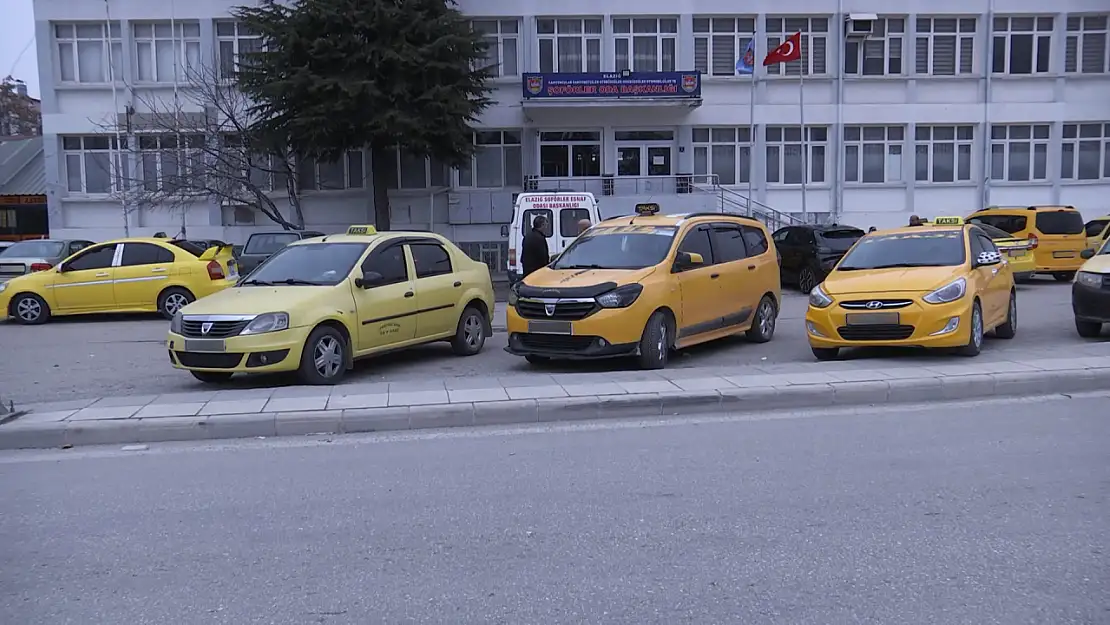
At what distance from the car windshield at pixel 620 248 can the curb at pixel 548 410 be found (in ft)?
9.45

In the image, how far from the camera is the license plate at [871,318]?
11.0m

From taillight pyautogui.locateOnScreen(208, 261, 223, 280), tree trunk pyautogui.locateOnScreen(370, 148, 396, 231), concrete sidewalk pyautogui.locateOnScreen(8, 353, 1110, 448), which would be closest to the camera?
concrete sidewalk pyautogui.locateOnScreen(8, 353, 1110, 448)

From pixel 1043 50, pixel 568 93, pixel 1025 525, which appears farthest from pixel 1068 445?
pixel 1043 50

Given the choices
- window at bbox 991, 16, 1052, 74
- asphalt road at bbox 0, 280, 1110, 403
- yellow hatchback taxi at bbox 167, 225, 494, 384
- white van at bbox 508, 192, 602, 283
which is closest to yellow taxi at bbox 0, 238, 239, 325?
asphalt road at bbox 0, 280, 1110, 403

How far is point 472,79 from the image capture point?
2830 cm

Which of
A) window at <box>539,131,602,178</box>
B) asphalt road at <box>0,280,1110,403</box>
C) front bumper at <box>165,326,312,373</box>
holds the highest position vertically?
window at <box>539,131,602,178</box>

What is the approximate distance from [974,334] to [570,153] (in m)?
23.1

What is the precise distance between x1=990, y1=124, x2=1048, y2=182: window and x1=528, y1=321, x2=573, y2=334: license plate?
28046mm

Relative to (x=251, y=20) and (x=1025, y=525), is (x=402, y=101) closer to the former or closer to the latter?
(x=251, y=20)

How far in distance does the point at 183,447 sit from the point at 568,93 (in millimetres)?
24443

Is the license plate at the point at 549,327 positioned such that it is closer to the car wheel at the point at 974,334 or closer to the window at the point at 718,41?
the car wheel at the point at 974,334

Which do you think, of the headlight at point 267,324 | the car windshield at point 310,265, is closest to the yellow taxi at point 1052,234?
the car windshield at point 310,265

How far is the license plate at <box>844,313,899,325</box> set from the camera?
10992 mm

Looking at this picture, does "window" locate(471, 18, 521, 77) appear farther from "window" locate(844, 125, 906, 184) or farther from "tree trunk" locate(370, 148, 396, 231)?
"window" locate(844, 125, 906, 184)
